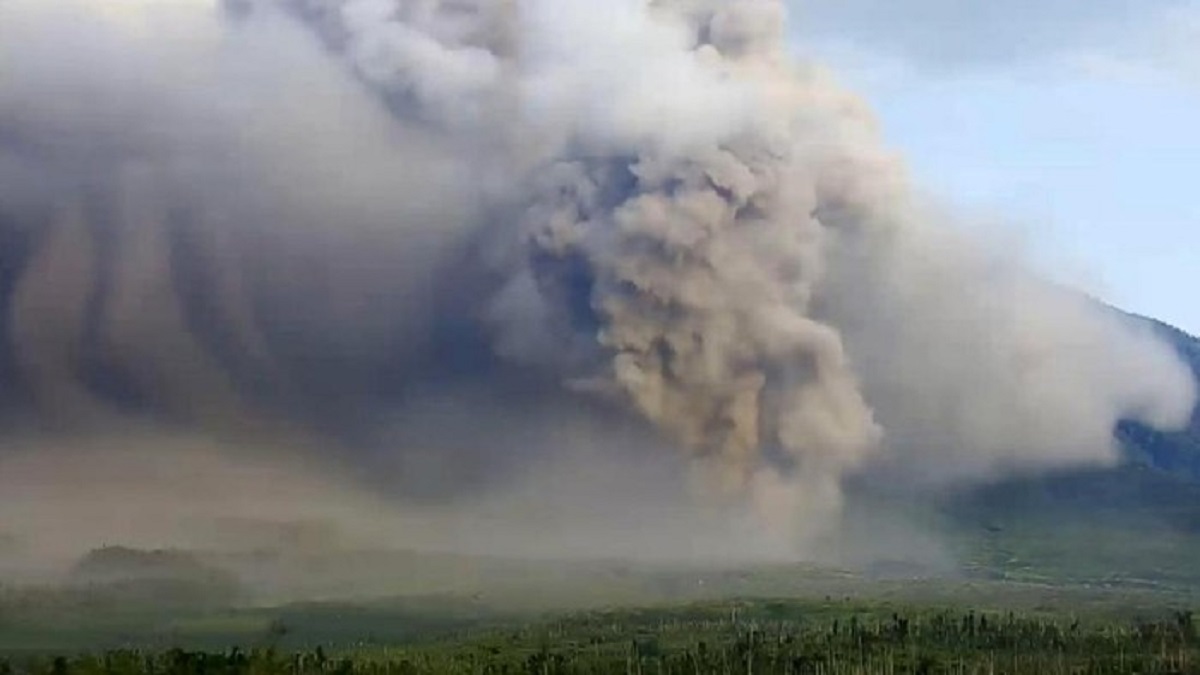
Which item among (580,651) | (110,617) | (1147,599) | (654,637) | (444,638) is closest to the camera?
(580,651)

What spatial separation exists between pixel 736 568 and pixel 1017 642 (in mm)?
A: 76432

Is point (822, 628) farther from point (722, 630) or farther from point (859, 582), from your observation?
point (859, 582)

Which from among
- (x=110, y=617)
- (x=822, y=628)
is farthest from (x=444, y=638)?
(x=110, y=617)

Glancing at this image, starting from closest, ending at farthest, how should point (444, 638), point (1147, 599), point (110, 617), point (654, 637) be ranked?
point (654, 637), point (444, 638), point (1147, 599), point (110, 617)

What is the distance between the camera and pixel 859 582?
184 meters

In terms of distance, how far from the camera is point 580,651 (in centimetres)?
11362

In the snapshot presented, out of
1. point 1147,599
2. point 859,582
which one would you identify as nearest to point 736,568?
point 859,582

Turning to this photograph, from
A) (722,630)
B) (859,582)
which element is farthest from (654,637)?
(859,582)

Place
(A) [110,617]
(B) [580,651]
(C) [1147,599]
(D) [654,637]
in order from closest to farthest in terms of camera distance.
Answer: (B) [580,651], (D) [654,637], (C) [1147,599], (A) [110,617]

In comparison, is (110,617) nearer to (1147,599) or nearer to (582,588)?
(582,588)

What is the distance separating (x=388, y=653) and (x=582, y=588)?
220 feet

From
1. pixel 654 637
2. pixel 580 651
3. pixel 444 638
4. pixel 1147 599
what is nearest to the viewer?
pixel 580 651

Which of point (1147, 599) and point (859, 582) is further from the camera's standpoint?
point (859, 582)

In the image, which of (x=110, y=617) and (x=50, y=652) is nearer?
(x=50, y=652)
